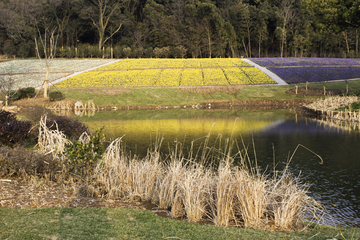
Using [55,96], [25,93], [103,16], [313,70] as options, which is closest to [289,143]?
[55,96]

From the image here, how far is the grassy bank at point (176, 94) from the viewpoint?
124 feet

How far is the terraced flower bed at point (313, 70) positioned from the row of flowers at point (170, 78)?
133 inches

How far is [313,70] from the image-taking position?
51.6 m

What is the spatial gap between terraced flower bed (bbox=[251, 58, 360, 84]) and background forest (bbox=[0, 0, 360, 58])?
19919 millimetres

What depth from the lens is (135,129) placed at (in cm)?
2175

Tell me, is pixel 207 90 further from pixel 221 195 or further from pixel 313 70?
pixel 221 195

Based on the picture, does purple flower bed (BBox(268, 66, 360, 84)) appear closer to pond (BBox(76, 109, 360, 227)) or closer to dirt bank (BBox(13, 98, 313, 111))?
dirt bank (BBox(13, 98, 313, 111))

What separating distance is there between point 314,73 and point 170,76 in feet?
69.3

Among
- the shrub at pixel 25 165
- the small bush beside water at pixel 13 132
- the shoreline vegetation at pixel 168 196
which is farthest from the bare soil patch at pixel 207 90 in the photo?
the shrub at pixel 25 165

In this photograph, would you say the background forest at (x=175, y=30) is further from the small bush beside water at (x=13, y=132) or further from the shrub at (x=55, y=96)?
the small bush beside water at (x=13, y=132)

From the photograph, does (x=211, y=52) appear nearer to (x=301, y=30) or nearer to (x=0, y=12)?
(x=301, y=30)

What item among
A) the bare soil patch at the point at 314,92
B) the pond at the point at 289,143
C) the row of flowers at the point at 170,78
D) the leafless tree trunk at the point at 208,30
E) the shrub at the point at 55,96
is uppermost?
the leafless tree trunk at the point at 208,30

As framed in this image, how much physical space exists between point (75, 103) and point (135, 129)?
16.2 meters

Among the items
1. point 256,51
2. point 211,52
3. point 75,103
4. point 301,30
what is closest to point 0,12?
point 211,52
